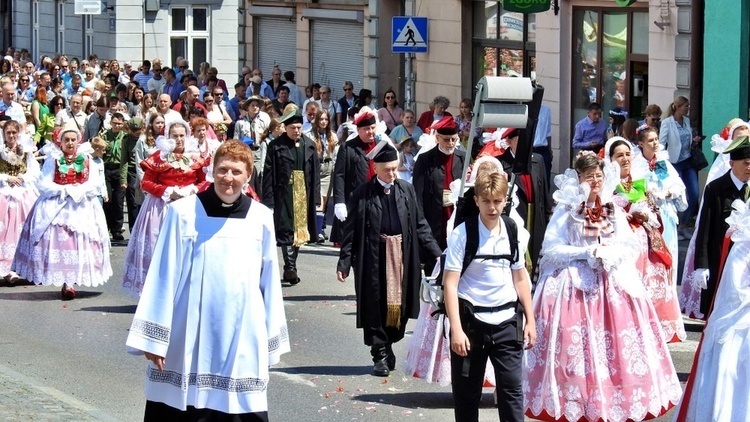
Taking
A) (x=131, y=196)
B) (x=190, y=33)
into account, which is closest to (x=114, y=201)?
(x=131, y=196)

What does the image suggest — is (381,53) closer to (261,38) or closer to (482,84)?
(261,38)

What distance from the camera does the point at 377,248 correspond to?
11133 mm

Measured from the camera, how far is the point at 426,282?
8961 millimetres

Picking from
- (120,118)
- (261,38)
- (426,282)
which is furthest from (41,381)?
(261,38)

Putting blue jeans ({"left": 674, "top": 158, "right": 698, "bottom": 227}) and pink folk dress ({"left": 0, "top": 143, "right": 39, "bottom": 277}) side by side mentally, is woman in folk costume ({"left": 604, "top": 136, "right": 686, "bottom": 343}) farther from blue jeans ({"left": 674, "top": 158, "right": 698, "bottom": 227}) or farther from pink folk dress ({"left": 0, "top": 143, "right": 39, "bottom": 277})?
blue jeans ({"left": 674, "top": 158, "right": 698, "bottom": 227})

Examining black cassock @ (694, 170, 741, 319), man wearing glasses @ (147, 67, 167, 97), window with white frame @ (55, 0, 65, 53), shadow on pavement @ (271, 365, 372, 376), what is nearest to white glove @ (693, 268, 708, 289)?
black cassock @ (694, 170, 741, 319)

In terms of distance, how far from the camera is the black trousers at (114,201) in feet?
64.2

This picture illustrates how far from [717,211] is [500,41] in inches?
662

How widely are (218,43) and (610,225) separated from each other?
116 ft

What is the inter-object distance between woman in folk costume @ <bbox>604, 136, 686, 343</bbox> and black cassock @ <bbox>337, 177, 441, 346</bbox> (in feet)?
5.16

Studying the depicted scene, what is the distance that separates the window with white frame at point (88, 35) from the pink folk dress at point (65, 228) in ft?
108

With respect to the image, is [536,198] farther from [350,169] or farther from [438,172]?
[350,169]

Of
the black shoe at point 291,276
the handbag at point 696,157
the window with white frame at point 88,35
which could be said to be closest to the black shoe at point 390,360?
the black shoe at point 291,276

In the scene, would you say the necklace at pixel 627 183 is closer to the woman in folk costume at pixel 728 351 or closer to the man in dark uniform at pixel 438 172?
the man in dark uniform at pixel 438 172
